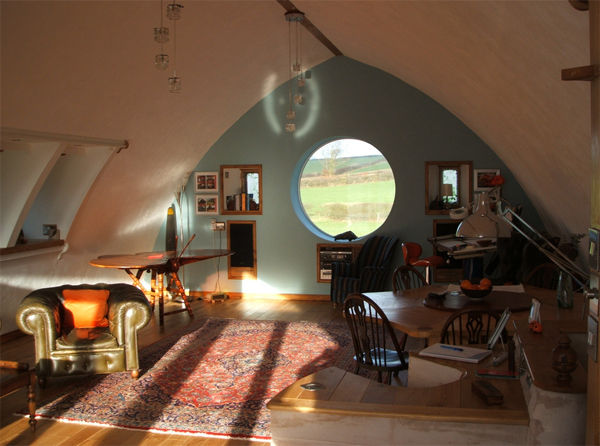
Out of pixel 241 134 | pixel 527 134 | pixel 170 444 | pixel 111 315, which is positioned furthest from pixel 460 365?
pixel 241 134

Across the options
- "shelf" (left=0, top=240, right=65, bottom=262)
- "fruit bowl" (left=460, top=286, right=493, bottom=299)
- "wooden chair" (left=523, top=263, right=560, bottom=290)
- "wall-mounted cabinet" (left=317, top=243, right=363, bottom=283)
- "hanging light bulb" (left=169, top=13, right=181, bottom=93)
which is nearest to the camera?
"fruit bowl" (left=460, top=286, right=493, bottom=299)

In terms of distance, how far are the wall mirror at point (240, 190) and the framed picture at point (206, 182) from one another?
0.34 feet

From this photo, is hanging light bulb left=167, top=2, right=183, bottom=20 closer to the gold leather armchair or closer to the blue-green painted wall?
the gold leather armchair

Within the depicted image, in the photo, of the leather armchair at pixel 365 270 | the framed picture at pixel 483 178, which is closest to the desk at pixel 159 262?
the leather armchair at pixel 365 270

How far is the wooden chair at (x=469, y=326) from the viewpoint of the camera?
10.9ft

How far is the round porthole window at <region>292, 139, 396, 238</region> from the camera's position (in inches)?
395

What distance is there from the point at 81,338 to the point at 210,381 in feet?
3.56

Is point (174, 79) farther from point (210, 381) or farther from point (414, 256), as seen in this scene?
point (414, 256)

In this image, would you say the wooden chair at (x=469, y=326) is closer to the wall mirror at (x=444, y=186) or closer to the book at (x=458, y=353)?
the book at (x=458, y=353)

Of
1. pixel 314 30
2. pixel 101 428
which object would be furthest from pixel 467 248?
pixel 101 428

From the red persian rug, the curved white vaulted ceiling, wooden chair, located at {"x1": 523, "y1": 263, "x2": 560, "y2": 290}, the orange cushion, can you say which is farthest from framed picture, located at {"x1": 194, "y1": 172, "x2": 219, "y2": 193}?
wooden chair, located at {"x1": 523, "y1": 263, "x2": 560, "y2": 290}

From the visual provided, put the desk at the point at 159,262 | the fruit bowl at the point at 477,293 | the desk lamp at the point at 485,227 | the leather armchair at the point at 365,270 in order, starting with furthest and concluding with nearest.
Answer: the leather armchair at the point at 365,270
the desk at the point at 159,262
the fruit bowl at the point at 477,293
the desk lamp at the point at 485,227

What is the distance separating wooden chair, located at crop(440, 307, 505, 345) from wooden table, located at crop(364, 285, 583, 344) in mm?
96

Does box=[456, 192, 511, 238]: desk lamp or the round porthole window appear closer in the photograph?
box=[456, 192, 511, 238]: desk lamp
